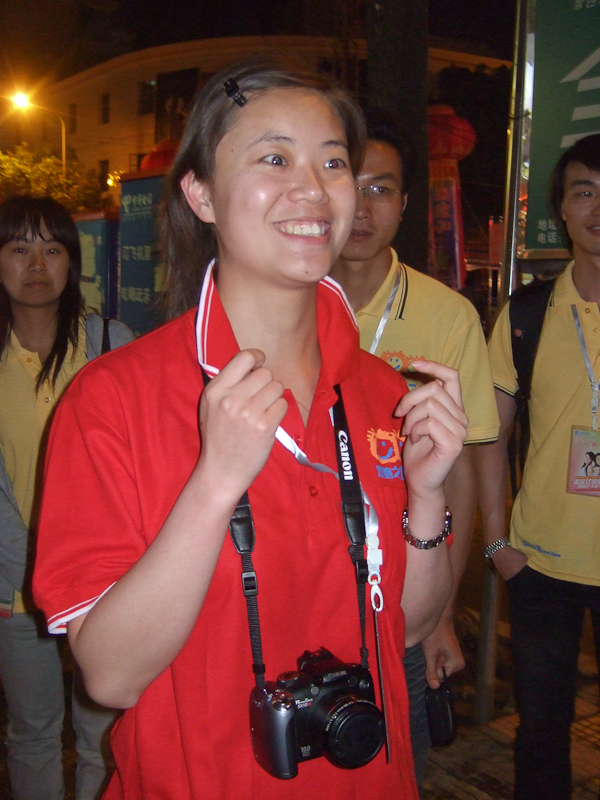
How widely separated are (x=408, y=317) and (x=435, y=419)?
1.20 meters

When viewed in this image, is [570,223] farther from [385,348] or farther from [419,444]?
[419,444]

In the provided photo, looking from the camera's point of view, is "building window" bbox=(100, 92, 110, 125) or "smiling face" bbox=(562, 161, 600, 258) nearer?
"smiling face" bbox=(562, 161, 600, 258)

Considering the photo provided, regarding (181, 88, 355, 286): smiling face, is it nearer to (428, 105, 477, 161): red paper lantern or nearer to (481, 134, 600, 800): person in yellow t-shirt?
(481, 134, 600, 800): person in yellow t-shirt

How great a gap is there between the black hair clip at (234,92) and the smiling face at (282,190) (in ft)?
0.06

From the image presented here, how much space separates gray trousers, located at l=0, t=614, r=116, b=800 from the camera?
270 cm

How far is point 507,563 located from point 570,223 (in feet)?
4.53

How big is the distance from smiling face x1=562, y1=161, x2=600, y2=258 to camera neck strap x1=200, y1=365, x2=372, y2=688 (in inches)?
62.6

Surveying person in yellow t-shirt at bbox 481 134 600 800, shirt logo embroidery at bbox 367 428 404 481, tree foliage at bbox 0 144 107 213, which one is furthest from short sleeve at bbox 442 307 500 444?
tree foliage at bbox 0 144 107 213

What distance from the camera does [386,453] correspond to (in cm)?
163

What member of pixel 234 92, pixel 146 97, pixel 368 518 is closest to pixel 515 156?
pixel 234 92

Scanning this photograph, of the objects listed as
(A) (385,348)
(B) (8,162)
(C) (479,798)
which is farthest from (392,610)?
(B) (8,162)

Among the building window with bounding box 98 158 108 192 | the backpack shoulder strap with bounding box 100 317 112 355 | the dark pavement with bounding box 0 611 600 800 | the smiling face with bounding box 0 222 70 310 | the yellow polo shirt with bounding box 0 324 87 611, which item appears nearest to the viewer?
the yellow polo shirt with bounding box 0 324 87 611

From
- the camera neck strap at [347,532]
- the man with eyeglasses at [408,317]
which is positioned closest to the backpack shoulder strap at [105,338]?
the man with eyeglasses at [408,317]

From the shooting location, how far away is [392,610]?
5.10 feet
